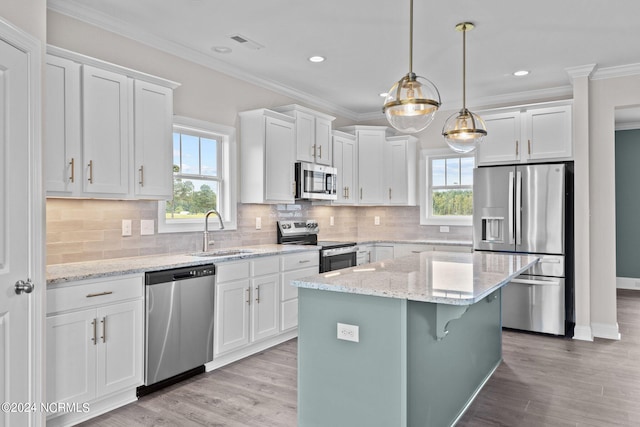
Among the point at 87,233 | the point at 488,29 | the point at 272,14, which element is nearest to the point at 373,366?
the point at 87,233

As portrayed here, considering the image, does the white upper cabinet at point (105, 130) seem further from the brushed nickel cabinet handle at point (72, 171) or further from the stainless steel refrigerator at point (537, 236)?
the stainless steel refrigerator at point (537, 236)

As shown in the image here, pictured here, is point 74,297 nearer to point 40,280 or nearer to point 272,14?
point 40,280

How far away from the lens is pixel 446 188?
19.6ft

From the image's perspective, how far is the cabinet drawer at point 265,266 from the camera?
151 inches

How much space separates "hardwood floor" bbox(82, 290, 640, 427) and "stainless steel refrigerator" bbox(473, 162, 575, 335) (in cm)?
52

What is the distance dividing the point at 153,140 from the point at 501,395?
3.14 m

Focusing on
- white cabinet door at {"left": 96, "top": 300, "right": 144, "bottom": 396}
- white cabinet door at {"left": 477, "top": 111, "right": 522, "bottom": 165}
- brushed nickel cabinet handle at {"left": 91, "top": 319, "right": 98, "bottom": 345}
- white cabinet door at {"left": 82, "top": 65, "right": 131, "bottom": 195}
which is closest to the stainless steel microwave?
white cabinet door at {"left": 477, "top": 111, "right": 522, "bottom": 165}

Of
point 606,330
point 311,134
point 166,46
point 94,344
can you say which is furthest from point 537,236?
point 94,344

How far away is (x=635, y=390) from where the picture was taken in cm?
314

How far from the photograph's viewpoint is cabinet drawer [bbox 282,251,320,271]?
4214mm

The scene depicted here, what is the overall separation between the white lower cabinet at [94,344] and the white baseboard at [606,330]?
4370mm

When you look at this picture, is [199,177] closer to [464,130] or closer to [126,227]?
[126,227]

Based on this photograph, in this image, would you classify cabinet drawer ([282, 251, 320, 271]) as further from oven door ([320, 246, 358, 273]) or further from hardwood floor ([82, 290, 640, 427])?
hardwood floor ([82, 290, 640, 427])

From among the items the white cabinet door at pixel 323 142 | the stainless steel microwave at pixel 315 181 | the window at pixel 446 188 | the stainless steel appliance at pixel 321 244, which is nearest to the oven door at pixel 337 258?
the stainless steel appliance at pixel 321 244
